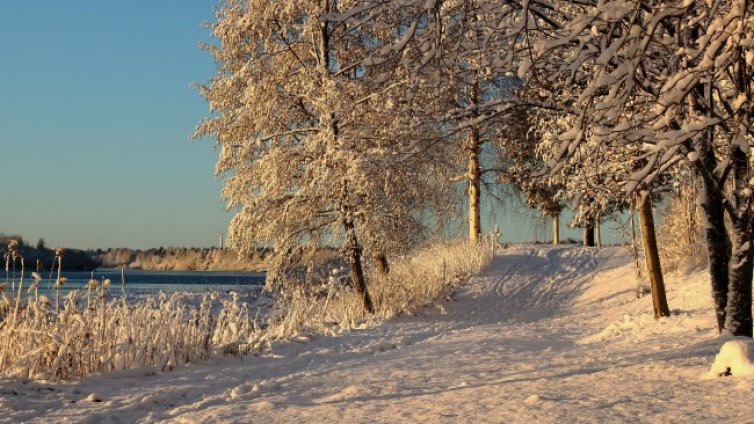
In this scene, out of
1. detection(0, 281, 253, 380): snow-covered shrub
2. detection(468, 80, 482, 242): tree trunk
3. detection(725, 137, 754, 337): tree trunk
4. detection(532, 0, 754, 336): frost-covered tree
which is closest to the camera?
detection(532, 0, 754, 336): frost-covered tree

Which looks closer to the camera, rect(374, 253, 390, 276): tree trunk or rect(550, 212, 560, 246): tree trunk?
rect(374, 253, 390, 276): tree trunk

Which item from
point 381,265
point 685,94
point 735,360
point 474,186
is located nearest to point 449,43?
point 685,94

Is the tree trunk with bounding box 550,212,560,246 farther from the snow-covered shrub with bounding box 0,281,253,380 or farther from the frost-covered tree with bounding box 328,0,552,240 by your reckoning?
the snow-covered shrub with bounding box 0,281,253,380

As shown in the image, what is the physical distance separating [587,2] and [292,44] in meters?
10.3

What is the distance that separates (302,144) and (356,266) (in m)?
2.75

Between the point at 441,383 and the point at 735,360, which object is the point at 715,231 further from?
the point at 441,383

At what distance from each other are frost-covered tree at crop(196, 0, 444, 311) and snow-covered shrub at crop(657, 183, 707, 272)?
599 cm

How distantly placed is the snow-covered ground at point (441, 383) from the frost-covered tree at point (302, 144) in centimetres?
286

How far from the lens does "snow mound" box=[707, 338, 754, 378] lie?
636cm

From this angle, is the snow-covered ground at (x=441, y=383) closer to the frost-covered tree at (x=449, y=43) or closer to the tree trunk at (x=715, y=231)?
the tree trunk at (x=715, y=231)

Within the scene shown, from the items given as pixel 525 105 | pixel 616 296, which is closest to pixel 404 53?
pixel 525 105

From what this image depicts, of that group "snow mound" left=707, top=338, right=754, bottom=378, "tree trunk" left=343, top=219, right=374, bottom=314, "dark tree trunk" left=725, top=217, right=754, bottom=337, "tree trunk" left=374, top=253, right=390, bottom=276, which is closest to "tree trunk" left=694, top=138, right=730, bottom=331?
"dark tree trunk" left=725, top=217, right=754, bottom=337

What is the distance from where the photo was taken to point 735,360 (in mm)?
6422

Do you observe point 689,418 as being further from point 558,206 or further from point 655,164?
point 558,206
